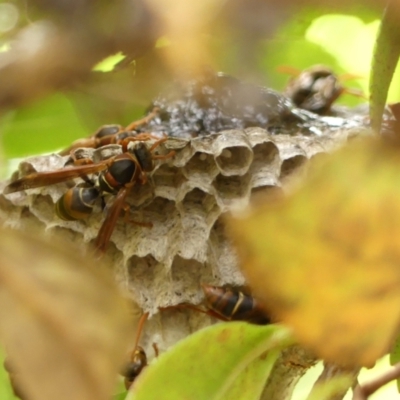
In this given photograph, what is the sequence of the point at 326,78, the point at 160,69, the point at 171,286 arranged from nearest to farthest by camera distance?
the point at 160,69
the point at 171,286
the point at 326,78

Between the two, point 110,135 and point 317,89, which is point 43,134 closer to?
point 110,135

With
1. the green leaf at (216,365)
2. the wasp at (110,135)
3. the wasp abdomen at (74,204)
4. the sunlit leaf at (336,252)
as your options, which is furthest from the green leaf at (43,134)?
the sunlit leaf at (336,252)

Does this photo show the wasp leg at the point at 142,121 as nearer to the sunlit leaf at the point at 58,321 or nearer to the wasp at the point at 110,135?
the wasp at the point at 110,135

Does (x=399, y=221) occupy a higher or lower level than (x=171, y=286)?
higher

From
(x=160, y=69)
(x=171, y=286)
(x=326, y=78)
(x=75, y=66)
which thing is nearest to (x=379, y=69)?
(x=160, y=69)

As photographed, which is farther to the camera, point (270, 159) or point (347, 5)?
point (270, 159)

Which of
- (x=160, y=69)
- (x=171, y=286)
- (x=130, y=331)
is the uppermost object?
(x=160, y=69)

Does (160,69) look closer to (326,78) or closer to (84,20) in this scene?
(84,20)

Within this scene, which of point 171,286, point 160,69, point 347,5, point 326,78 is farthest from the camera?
point 326,78
